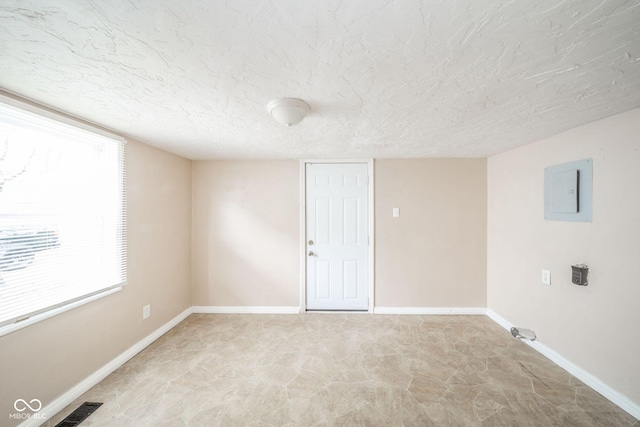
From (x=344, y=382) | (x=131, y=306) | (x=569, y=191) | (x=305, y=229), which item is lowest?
(x=344, y=382)

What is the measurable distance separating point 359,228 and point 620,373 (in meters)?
2.49

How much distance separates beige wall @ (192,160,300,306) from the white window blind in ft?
3.68

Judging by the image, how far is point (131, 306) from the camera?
89.4 inches

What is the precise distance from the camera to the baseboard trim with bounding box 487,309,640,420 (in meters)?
1.61

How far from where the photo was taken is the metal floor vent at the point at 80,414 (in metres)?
1.54

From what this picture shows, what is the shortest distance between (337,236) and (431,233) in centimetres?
133

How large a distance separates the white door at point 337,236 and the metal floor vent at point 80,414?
2210 mm

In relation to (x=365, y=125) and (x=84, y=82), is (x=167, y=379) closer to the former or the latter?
(x=84, y=82)

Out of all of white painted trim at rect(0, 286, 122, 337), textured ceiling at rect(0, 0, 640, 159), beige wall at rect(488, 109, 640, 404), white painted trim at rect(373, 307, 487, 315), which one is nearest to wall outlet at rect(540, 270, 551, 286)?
beige wall at rect(488, 109, 640, 404)

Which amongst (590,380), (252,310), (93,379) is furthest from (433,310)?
(93,379)

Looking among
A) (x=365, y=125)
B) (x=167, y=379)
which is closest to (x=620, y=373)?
(x=365, y=125)

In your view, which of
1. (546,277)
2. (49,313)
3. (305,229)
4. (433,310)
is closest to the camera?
Answer: (49,313)

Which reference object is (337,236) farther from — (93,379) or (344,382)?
(93,379)

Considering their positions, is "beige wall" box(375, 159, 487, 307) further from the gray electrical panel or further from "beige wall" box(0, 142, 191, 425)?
"beige wall" box(0, 142, 191, 425)
